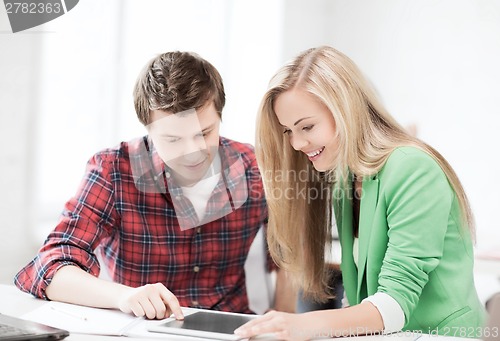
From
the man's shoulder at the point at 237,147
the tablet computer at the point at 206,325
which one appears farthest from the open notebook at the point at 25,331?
the man's shoulder at the point at 237,147

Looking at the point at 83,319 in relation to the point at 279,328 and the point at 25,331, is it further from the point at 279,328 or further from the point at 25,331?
the point at 279,328

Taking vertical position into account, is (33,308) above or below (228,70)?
below

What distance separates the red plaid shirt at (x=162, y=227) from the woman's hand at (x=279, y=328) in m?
0.54

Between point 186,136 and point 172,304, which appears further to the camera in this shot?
point 186,136

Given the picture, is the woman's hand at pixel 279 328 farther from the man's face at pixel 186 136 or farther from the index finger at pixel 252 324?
the man's face at pixel 186 136

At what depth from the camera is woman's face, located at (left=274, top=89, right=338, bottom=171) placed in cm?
126

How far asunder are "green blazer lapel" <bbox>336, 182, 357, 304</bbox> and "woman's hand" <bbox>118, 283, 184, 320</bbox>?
38cm

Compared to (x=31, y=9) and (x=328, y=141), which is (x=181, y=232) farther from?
(x=31, y=9)

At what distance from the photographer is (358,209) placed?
1.33 m

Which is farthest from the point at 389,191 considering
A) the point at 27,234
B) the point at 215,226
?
the point at 27,234

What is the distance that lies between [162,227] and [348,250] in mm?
449

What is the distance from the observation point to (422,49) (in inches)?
112

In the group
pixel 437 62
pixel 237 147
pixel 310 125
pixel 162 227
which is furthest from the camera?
pixel 437 62

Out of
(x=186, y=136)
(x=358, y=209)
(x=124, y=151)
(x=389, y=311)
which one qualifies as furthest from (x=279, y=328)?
(x=124, y=151)
